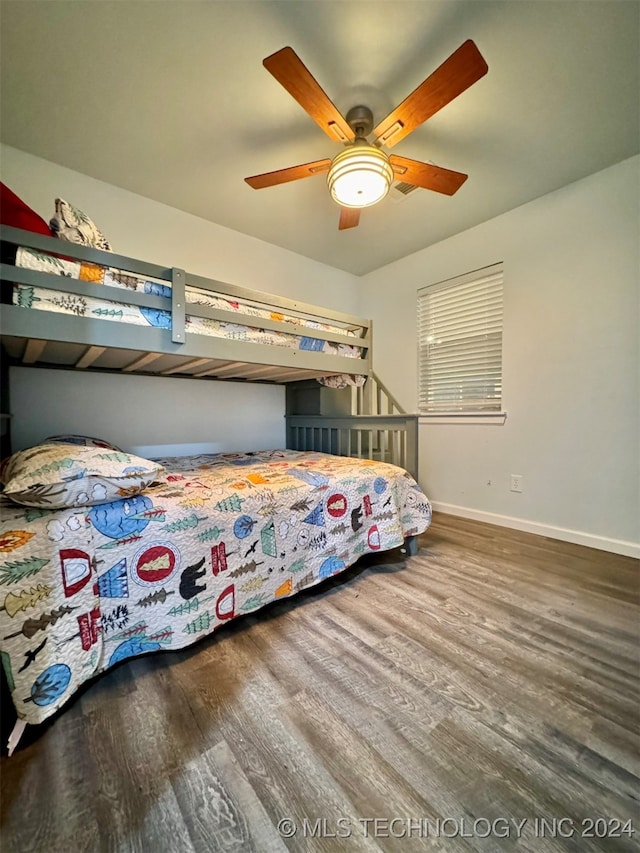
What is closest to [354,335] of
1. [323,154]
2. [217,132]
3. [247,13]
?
[323,154]

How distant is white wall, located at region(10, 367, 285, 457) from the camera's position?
2.00 meters

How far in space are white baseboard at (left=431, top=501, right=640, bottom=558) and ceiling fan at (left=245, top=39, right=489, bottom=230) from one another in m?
2.36

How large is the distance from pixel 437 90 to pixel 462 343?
193 cm

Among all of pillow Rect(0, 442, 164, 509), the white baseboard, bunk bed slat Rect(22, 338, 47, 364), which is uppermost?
bunk bed slat Rect(22, 338, 47, 364)

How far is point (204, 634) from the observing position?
1265 millimetres

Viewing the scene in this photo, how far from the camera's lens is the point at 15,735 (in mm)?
886

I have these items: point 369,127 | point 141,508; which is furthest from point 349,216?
point 141,508

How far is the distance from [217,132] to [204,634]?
251 cm

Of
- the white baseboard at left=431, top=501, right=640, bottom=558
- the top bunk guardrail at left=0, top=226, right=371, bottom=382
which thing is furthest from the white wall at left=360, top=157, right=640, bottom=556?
the top bunk guardrail at left=0, top=226, right=371, bottom=382

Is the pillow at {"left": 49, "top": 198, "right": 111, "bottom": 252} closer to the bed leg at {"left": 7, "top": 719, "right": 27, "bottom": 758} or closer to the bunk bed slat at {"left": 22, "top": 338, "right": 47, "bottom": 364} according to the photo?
the bunk bed slat at {"left": 22, "top": 338, "right": 47, "bottom": 364}

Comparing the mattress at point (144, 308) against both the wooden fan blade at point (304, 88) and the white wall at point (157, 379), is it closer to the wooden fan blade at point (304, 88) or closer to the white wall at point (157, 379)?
the wooden fan blade at point (304, 88)

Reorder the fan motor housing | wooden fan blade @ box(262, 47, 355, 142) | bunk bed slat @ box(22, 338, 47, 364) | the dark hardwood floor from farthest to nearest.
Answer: the fan motor housing → bunk bed slat @ box(22, 338, 47, 364) → wooden fan blade @ box(262, 47, 355, 142) → the dark hardwood floor

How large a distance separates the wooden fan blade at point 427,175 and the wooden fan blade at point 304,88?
0.30m

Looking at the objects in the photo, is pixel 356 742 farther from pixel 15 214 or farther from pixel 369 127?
pixel 369 127
